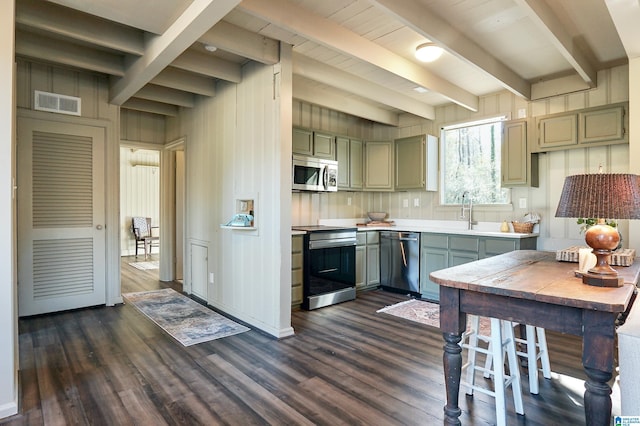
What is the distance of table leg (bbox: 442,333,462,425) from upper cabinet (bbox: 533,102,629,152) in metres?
3.13

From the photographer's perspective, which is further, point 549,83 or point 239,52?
point 549,83

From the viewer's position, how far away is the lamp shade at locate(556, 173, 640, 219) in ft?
5.13

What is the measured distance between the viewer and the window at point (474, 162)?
467 centimetres

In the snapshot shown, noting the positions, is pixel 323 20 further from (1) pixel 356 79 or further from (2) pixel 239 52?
(1) pixel 356 79

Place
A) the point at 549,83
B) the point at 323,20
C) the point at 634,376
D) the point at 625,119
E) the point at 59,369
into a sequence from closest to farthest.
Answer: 1. the point at 634,376
2. the point at 59,369
3. the point at 323,20
4. the point at 625,119
5. the point at 549,83

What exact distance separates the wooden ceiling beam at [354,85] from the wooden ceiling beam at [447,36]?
130 cm

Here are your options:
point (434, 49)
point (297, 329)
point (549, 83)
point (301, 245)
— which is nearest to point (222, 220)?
point (301, 245)

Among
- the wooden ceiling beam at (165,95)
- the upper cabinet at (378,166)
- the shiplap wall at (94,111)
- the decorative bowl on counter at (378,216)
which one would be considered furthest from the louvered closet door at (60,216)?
the decorative bowl on counter at (378,216)

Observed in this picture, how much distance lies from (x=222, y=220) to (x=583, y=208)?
335 centimetres

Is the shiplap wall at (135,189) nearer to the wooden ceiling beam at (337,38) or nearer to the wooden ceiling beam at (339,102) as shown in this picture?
the wooden ceiling beam at (339,102)

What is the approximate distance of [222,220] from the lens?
408 cm

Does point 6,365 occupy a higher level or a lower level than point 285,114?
lower

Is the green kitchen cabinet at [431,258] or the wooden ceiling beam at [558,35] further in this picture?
the green kitchen cabinet at [431,258]

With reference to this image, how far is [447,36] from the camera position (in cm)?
286
